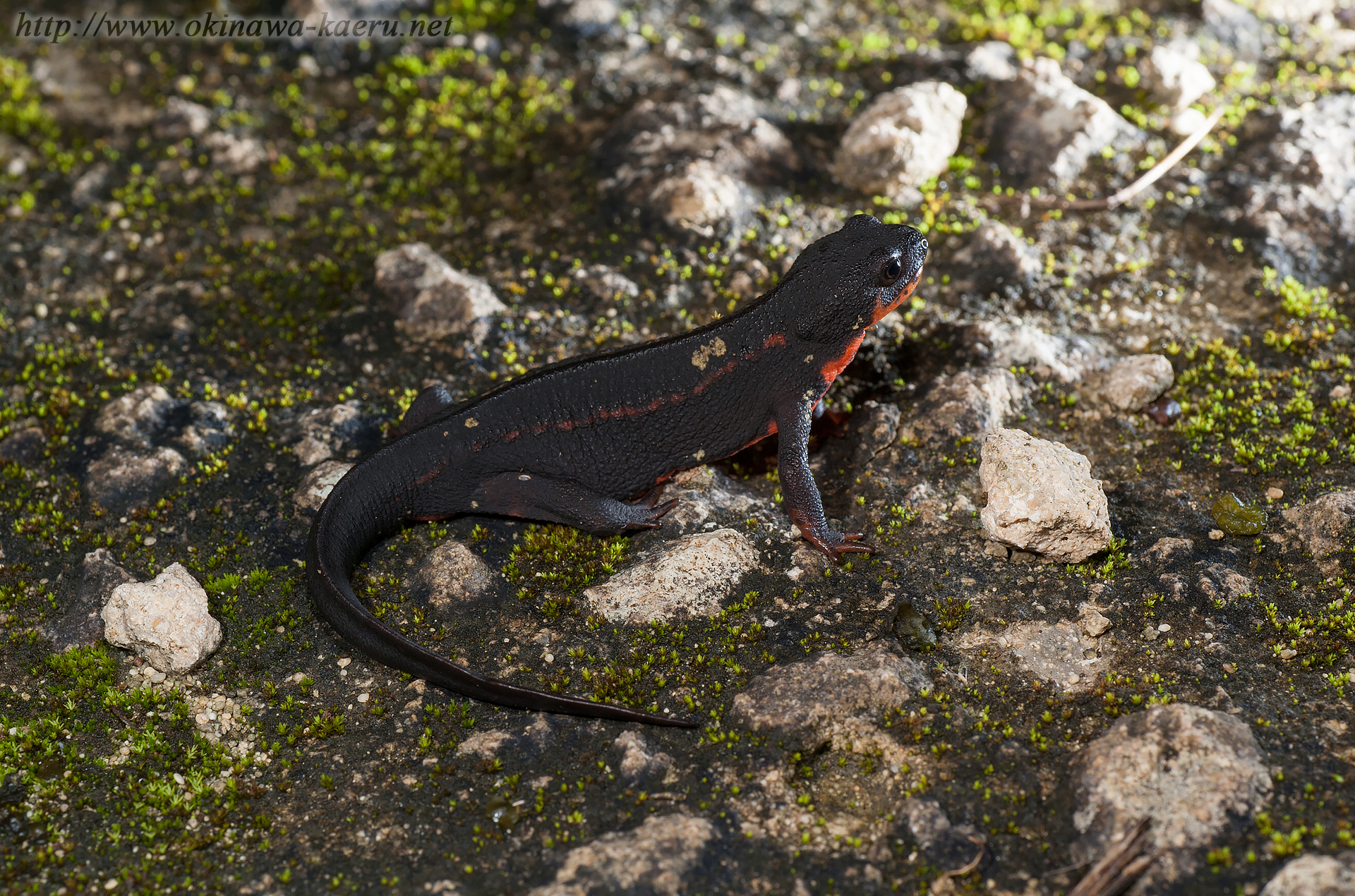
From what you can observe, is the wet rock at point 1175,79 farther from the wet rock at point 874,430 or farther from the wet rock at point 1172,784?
the wet rock at point 1172,784

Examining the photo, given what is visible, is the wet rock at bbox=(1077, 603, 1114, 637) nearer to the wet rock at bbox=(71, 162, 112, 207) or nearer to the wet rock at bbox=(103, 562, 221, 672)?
the wet rock at bbox=(103, 562, 221, 672)

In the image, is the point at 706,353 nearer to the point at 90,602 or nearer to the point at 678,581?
the point at 678,581

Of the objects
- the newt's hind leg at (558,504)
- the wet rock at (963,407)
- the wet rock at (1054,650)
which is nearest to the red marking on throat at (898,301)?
the wet rock at (963,407)

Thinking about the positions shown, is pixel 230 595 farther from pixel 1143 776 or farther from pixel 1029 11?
pixel 1029 11

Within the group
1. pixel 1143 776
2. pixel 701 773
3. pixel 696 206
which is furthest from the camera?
pixel 696 206

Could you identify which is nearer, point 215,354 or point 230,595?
point 230,595

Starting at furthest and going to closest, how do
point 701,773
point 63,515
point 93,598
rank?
point 63,515
point 93,598
point 701,773

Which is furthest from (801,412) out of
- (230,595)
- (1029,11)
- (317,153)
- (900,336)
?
(1029,11)
